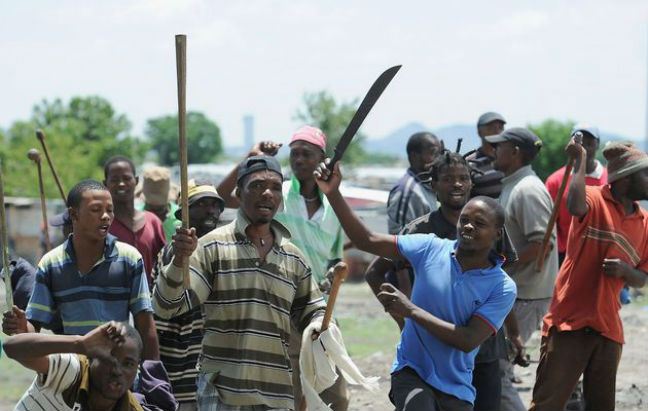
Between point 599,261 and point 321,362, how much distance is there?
84.4 inches

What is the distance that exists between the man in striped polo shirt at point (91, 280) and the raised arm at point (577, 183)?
2.62 metres

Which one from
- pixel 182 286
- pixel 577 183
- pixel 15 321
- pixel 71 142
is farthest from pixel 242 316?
pixel 71 142

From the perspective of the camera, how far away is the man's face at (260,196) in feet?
17.2

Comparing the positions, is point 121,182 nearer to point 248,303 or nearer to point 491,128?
point 248,303

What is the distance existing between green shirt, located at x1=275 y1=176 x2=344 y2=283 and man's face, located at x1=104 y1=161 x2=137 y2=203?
108cm

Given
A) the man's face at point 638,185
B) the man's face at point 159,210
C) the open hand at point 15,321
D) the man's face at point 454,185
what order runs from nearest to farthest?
the open hand at point 15,321
the man's face at point 454,185
the man's face at point 638,185
the man's face at point 159,210

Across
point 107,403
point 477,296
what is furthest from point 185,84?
point 477,296

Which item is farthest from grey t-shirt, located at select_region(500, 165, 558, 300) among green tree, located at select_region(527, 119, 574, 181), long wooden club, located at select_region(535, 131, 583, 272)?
green tree, located at select_region(527, 119, 574, 181)

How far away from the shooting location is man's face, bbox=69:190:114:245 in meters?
5.13

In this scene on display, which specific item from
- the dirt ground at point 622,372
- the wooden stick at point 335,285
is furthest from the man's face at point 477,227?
the dirt ground at point 622,372

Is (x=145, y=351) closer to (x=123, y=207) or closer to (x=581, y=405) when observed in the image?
(x=123, y=207)

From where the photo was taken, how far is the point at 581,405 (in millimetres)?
7777

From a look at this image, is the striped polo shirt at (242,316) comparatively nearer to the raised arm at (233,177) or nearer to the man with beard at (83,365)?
the man with beard at (83,365)

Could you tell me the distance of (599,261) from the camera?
643 cm
